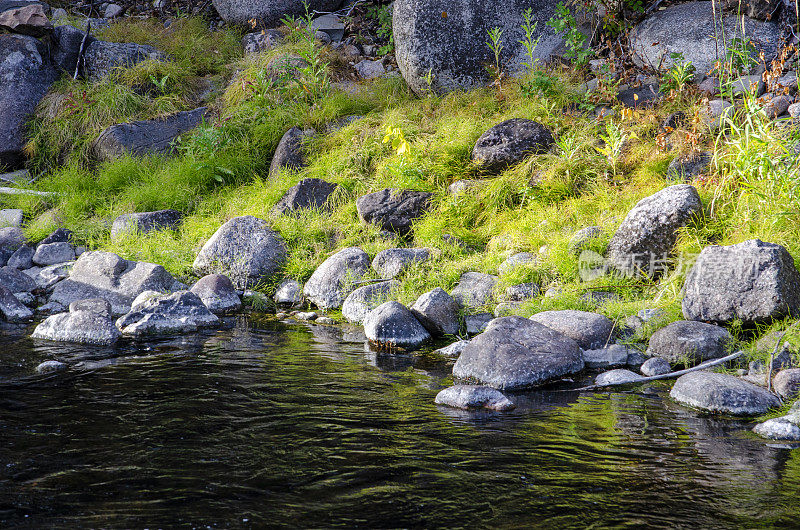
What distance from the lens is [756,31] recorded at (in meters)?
7.60

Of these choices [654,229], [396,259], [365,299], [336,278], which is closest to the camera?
[654,229]

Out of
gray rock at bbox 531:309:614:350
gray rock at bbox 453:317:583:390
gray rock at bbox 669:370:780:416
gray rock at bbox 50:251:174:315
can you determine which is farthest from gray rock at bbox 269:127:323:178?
gray rock at bbox 669:370:780:416

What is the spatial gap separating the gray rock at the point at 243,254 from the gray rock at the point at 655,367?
154 inches

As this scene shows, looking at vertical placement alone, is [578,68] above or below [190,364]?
above

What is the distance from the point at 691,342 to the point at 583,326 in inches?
29.0

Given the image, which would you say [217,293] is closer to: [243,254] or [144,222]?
[243,254]

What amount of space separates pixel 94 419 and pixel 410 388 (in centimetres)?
184

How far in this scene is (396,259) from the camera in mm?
6465

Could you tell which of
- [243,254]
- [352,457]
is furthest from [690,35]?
[352,457]

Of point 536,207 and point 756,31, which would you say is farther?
point 756,31

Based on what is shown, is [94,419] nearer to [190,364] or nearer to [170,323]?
[190,364]

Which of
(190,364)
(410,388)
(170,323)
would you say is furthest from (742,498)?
(170,323)

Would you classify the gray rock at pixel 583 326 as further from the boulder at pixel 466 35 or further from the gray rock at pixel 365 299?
the boulder at pixel 466 35

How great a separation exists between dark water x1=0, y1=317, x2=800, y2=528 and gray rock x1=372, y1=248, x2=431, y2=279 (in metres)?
1.83
